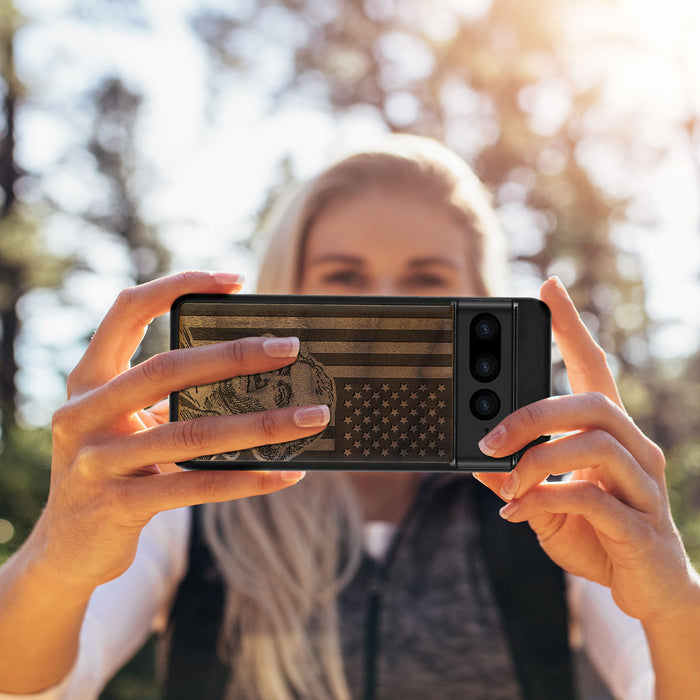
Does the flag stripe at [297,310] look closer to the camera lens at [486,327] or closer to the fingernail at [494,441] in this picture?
the camera lens at [486,327]

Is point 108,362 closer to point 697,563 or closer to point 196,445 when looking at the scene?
point 196,445

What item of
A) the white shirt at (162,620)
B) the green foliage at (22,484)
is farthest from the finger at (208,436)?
the green foliage at (22,484)

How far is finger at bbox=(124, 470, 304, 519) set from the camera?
131 cm

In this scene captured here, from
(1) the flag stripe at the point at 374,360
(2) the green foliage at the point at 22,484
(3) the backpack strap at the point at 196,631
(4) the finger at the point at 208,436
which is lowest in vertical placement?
(3) the backpack strap at the point at 196,631

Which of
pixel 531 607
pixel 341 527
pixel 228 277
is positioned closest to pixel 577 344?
pixel 228 277

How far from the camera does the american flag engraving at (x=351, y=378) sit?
1369 millimetres

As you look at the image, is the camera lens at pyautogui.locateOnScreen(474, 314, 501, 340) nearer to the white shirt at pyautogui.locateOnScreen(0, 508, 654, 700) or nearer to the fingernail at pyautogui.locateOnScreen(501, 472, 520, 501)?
the fingernail at pyautogui.locateOnScreen(501, 472, 520, 501)

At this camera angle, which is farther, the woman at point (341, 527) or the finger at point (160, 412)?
the finger at point (160, 412)

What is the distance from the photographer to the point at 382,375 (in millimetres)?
1396

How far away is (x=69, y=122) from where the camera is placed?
12195 mm

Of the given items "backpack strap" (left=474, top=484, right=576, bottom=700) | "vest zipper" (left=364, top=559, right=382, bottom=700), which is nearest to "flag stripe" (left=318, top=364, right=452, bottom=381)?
"backpack strap" (left=474, top=484, right=576, bottom=700)

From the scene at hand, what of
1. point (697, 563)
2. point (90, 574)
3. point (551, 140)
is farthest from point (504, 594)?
point (551, 140)

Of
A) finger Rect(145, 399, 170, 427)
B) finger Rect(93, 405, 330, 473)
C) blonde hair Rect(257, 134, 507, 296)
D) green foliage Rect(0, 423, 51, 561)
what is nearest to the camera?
finger Rect(93, 405, 330, 473)

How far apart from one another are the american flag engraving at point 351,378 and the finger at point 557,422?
13cm
